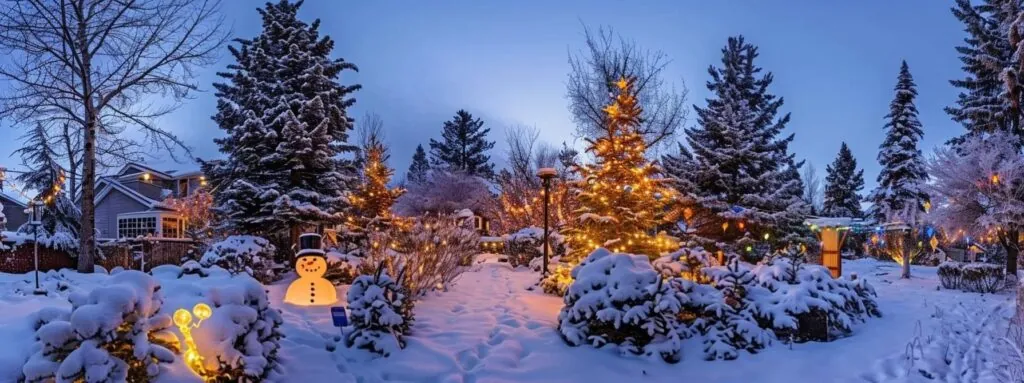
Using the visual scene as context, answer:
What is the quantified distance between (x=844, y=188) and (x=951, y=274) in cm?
2580

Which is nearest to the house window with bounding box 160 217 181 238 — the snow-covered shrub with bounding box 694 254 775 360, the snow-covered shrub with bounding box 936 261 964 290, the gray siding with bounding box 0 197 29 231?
the gray siding with bounding box 0 197 29 231

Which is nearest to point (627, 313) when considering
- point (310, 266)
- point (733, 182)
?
point (310, 266)

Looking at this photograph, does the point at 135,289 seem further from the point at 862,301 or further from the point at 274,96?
the point at 274,96

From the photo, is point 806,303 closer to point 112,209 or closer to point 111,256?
point 111,256

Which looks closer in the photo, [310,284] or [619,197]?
[310,284]

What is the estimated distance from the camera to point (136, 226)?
2628 centimetres

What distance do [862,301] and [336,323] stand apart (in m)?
7.86

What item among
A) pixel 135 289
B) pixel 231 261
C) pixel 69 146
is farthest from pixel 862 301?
pixel 69 146

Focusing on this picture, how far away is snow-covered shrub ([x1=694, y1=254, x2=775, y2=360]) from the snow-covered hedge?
784cm

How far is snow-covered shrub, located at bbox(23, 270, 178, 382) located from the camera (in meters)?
3.52

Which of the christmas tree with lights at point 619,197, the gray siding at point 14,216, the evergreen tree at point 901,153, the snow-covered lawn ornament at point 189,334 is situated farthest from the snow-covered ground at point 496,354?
the gray siding at point 14,216

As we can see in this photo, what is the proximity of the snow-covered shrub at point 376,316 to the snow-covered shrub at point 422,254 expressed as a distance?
181cm

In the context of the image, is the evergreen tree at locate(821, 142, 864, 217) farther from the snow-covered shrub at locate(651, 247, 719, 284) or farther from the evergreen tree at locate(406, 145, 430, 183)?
the snow-covered shrub at locate(651, 247, 719, 284)

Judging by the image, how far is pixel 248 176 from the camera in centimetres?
1411
